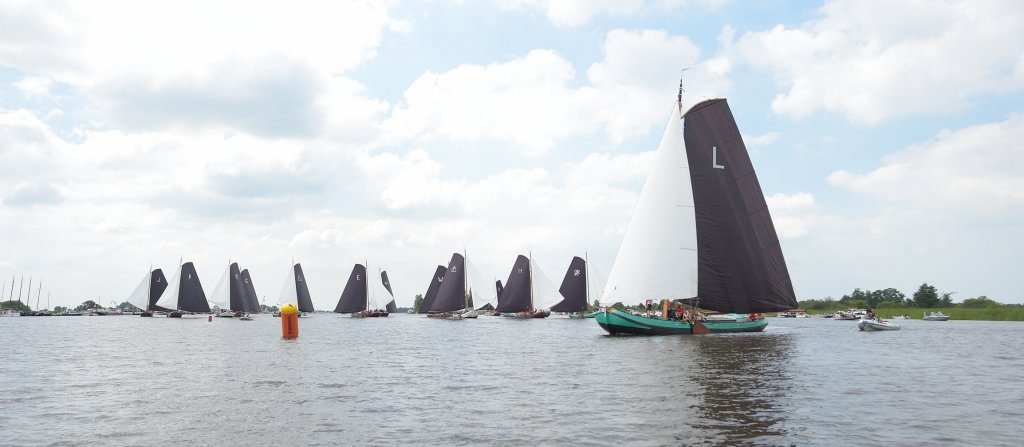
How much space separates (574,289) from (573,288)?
33cm

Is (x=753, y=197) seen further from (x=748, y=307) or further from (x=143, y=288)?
(x=143, y=288)

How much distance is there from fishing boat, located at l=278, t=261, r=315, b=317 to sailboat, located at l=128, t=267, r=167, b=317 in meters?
25.7

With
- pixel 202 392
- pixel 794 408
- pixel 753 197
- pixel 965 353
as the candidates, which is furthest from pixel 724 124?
pixel 202 392

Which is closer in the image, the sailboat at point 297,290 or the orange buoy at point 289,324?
the orange buoy at point 289,324

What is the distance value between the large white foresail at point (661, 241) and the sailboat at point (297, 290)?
115555mm

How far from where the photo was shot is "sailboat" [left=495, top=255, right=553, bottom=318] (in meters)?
136

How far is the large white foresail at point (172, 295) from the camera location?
140 meters

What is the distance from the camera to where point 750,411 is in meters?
21.6

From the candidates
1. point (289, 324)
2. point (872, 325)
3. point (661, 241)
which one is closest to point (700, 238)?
point (661, 241)

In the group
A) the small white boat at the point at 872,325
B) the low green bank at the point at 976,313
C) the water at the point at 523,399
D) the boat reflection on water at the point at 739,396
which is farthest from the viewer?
the low green bank at the point at 976,313

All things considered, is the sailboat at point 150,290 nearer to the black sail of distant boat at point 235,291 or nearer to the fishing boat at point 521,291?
the black sail of distant boat at point 235,291

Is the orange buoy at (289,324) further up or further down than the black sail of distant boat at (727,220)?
further down

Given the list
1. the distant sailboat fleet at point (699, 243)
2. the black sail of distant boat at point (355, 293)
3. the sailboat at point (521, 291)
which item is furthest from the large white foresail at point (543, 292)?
the distant sailboat fleet at point (699, 243)

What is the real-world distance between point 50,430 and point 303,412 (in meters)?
7.06
